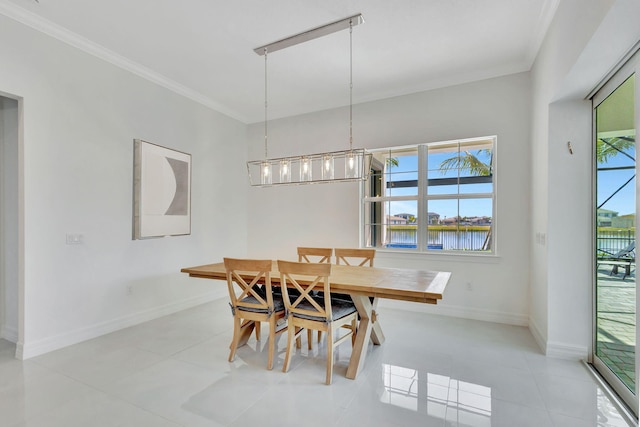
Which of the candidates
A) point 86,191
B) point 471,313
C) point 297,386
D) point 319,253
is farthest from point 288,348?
point 86,191

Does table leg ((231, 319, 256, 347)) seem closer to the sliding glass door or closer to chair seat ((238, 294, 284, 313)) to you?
Answer: chair seat ((238, 294, 284, 313))

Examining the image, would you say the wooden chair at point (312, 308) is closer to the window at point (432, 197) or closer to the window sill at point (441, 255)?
the window sill at point (441, 255)

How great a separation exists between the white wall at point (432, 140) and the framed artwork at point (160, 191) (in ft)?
4.39

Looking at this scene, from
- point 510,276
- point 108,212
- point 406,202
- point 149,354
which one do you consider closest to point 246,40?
point 108,212

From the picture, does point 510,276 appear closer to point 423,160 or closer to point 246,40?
point 423,160

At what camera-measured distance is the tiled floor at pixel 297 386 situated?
1831 millimetres

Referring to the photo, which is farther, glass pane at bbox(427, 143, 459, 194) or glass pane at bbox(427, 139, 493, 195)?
glass pane at bbox(427, 143, 459, 194)

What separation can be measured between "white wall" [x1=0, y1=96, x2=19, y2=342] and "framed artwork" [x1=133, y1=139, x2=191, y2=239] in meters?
1.01

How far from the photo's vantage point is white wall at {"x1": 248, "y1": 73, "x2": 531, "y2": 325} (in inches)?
135

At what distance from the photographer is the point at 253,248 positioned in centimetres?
512

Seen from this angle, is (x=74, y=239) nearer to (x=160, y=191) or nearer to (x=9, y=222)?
(x=9, y=222)

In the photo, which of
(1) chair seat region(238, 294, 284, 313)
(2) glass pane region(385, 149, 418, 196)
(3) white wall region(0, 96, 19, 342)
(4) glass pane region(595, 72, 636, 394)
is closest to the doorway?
(3) white wall region(0, 96, 19, 342)

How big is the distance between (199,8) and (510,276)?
4141mm

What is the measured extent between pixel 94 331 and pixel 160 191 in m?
1.65
